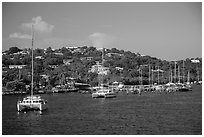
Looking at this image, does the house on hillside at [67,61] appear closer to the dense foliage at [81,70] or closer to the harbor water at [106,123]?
the dense foliage at [81,70]

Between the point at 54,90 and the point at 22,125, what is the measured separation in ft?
55.5

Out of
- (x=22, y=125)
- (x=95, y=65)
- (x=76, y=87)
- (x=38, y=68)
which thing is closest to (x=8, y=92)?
(x=76, y=87)

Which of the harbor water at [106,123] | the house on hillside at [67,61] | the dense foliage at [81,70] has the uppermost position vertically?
the house on hillside at [67,61]

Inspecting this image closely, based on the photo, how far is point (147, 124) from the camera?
340 inches

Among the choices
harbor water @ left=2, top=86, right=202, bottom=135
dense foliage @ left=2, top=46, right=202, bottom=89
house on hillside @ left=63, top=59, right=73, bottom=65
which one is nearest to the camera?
harbor water @ left=2, top=86, right=202, bottom=135

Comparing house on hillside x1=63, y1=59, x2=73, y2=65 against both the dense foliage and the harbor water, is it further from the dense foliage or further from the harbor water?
the harbor water

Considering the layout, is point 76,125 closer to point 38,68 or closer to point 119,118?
point 119,118

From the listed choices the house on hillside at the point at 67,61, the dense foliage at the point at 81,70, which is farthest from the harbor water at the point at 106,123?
the house on hillside at the point at 67,61

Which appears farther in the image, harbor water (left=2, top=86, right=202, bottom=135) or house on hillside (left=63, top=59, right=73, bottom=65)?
house on hillside (left=63, top=59, right=73, bottom=65)

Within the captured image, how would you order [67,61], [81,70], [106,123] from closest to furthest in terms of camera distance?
[106,123]
[81,70]
[67,61]

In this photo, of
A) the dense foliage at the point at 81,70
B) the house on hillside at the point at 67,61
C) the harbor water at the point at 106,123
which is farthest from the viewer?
the house on hillside at the point at 67,61

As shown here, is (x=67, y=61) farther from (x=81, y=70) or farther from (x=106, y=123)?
(x=106, y=123)

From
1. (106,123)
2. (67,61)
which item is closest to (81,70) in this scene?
(67,61)

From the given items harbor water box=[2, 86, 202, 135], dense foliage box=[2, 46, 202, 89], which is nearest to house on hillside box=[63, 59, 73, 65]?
dense foliage box=[2, 46, 202, 89]
